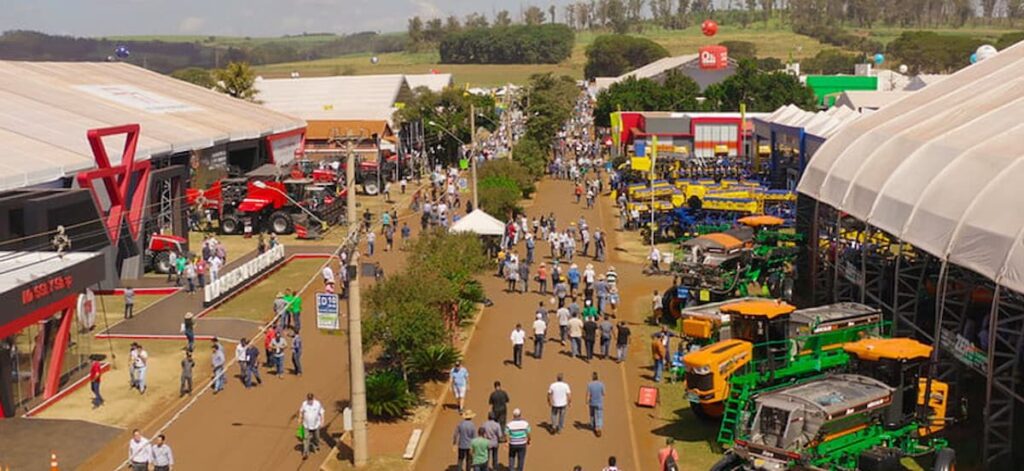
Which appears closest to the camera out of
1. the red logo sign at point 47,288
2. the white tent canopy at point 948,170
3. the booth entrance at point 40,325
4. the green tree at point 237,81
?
the white tent canopy at point 948,170

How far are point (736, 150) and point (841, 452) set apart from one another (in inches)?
2115

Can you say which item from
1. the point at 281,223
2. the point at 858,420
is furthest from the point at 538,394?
the point at 281,223

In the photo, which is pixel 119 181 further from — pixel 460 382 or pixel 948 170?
pixel 948 170

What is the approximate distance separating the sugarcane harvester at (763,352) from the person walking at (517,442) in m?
3.12

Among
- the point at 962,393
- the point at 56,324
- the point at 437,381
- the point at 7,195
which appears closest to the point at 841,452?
the point at 962,393

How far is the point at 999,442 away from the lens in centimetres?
1803

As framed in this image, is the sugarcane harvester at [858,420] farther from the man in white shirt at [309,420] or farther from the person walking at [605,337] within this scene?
the person walking at [605,337]

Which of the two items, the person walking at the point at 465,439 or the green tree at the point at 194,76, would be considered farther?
the green tree at the point at 194,76

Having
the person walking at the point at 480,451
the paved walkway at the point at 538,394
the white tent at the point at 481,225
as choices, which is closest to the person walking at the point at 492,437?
the person walking at the point at 480,451

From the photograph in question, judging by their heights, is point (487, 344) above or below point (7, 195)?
below

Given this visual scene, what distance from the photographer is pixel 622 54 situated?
7023 inches

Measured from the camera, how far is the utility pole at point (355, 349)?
18.1 meters

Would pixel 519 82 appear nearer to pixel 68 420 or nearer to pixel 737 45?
pixel 737 45

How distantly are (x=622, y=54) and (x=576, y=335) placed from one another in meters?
157
